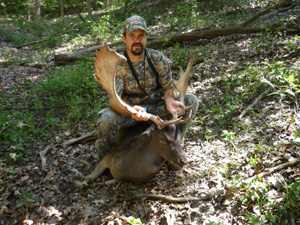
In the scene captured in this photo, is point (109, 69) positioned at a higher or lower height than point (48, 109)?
higher

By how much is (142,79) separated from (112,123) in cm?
80

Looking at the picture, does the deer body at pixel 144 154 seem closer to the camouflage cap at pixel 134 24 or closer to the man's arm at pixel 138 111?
the man's arm at pixel 138 111

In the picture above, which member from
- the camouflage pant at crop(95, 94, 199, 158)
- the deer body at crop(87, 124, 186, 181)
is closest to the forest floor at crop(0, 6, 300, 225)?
the deer body at crop(87, 124, 186, 181)

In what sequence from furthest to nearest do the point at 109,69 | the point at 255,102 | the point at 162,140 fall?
the point at 255,102
the point at 162,140
the point at 109,69

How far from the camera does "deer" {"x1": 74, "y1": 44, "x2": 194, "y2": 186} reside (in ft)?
10.0

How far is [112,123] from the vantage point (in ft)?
11.4

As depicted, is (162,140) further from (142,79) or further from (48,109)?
(48,109)

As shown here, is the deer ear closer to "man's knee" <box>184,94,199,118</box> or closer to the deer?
the deer

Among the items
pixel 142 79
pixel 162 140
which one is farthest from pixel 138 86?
pixel 162 140

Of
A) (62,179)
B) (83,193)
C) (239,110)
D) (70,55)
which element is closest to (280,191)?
(239,110)

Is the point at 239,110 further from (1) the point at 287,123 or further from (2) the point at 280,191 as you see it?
(2) the point at 280,191

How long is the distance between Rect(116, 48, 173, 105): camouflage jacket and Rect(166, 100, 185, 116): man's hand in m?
0.31

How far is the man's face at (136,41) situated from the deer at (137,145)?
0.53 m

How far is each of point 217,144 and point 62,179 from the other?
2.62 metres
